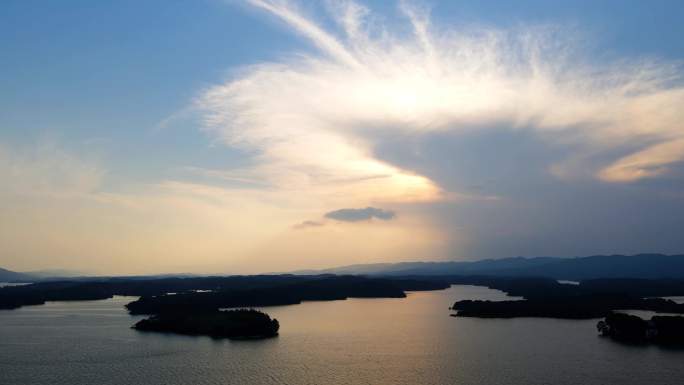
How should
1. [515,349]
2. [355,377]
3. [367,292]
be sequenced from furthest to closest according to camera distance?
[367,292] → [515,349] → [355,377]

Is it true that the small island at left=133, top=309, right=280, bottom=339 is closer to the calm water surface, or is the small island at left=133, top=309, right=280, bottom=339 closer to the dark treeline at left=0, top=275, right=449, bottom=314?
the calm water surface

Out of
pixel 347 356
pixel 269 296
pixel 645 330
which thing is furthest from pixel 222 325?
pixel 269 296

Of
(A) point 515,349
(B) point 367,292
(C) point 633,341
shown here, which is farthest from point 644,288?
(A) point 515,349

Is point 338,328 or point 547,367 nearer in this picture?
point 547,367

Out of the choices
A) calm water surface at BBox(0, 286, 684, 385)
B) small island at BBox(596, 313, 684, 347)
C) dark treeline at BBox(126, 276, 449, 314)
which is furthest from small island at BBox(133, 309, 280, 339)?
small island at BBox(596, 313, 684, 347)

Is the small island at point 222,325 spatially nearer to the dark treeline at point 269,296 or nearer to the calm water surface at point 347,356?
the calm water surface at point 347,356

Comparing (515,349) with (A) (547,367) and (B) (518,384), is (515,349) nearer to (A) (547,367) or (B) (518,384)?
(A) (547,367)

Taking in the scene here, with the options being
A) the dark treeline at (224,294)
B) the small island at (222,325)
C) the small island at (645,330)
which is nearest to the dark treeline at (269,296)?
the dark treeline at (224,294)
